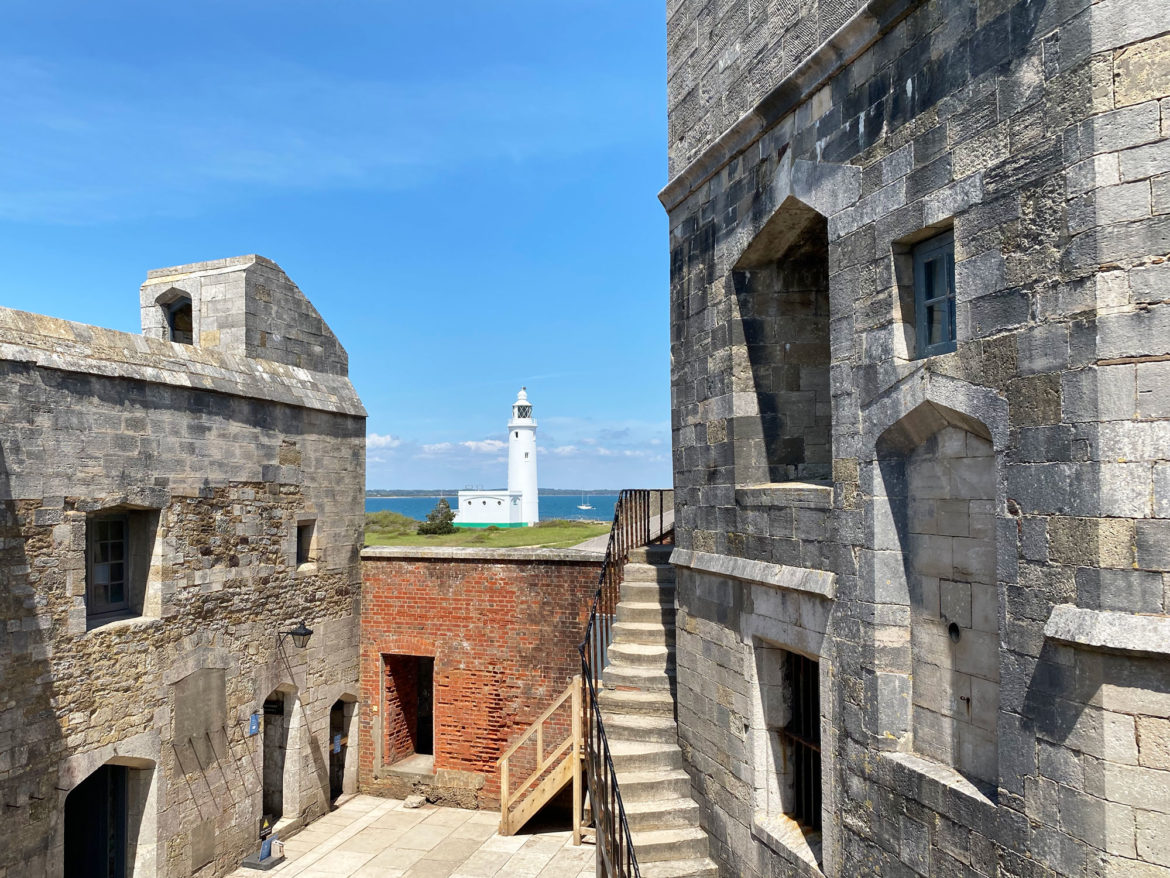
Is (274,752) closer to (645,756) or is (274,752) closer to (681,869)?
(645,756)

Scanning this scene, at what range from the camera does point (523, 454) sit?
4575cm

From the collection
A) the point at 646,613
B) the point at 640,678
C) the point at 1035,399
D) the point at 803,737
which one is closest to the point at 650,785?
the point at 640,678

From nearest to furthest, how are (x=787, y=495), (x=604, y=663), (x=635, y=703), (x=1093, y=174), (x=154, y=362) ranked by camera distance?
(x=1093, y=174) → (x=787, y=495) → (x=635, y=703) → (x=154, y=362) → (x=604, y=663)

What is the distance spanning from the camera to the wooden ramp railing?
32.2ft

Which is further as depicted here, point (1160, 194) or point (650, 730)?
point (650, 730)

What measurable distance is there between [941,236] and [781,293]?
2239 mm

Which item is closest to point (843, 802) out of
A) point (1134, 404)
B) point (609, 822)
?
point (609, 822)

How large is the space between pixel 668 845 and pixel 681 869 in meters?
0.21

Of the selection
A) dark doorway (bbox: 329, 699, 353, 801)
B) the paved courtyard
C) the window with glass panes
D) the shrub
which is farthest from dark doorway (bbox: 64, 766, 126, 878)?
the shrub

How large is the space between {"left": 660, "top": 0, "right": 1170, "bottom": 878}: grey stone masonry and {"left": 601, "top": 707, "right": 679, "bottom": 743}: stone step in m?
0.43

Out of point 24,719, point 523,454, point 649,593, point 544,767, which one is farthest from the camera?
point 523,454

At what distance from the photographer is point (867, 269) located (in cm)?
524

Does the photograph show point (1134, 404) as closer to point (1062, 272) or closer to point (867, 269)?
point (1062, 272)

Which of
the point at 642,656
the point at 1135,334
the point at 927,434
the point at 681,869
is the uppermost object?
the point at 1135,334
